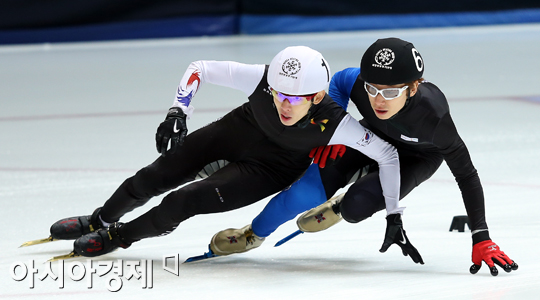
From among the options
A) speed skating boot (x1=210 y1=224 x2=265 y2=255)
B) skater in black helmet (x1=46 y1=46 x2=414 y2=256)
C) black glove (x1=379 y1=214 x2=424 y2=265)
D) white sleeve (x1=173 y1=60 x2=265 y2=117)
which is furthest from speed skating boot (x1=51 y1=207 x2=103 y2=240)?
black glove (x1=379 y1=214 x2=424 y2=265)

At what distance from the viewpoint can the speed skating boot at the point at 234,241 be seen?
3.12 meters

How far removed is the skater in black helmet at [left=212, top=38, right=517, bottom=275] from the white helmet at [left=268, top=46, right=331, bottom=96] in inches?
6.6

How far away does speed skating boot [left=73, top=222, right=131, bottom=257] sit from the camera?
3.02m

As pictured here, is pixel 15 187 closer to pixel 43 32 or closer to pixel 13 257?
pixel 13 257

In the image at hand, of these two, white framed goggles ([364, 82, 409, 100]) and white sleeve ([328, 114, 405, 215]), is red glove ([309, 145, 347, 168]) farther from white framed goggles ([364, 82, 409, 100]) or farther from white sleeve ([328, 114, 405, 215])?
white framed goggles ([364, 82, 409, 100])

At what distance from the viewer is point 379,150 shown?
9.74 ft

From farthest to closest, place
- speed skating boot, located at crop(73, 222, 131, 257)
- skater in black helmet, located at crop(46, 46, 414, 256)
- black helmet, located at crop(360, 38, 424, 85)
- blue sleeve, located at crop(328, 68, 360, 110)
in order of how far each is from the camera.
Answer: blue sleeve, located at crop(328, 68, 360, 110)
speed skating boot, located at crop(73, 222, 131, 257)
skater in black helmet, located at crop(46, 46, 414, 256)
black helmet, located at crop(360, 38, 424, 85)

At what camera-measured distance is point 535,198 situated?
3.93m

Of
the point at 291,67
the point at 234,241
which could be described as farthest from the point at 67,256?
the point at 291,67

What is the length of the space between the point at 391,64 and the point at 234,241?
100 centimetres

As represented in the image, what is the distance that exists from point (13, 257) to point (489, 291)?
189cm

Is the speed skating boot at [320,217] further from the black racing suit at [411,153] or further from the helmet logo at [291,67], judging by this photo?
the helmet logo at [291,67]

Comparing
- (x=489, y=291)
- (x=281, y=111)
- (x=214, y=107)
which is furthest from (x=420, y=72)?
(x=214, y=107)

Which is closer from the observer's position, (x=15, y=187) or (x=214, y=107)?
(x=15, y=187)
